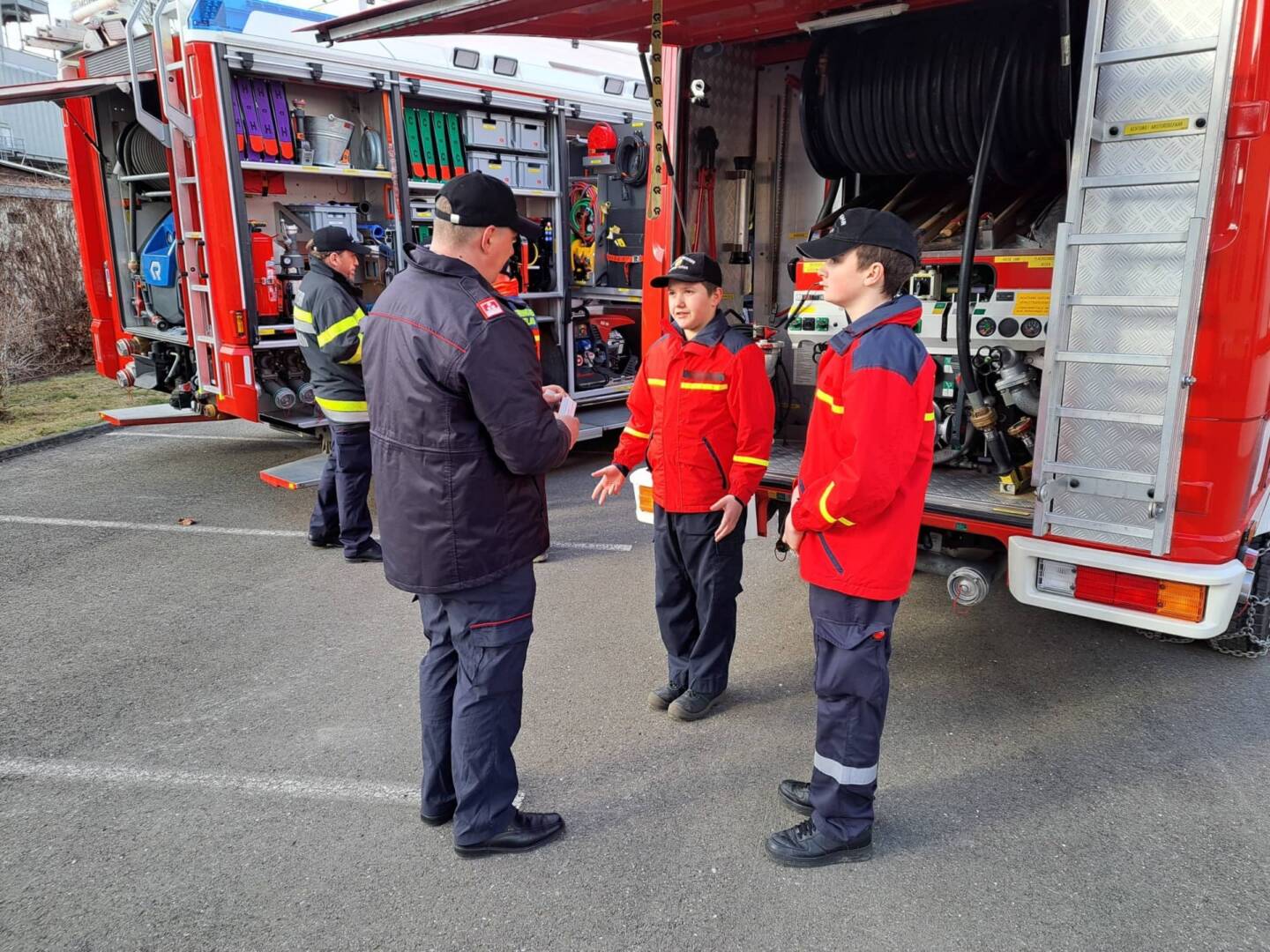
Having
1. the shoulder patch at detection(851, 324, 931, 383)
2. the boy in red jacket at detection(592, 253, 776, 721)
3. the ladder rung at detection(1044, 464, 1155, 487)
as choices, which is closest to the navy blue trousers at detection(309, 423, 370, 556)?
the boy in red jacket at detection(592, 253, 776, 721)

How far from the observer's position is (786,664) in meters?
4.11

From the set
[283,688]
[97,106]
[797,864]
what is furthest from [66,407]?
[797,864]

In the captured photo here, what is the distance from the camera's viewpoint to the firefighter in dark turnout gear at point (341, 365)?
5.34 metres

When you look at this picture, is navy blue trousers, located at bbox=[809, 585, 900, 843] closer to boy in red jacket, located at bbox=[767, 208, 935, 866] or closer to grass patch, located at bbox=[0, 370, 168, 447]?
boy in red jacket, located at bbox=[767, 208, 935, 866]

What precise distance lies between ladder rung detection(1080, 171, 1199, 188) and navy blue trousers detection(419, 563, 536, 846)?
2133mm

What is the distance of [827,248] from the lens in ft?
8.75

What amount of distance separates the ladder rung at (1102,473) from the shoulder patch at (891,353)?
35.5 inches

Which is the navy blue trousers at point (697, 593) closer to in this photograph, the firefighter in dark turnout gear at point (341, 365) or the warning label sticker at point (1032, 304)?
the warning label sticker at point (1032, 304)

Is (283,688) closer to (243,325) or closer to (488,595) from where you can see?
(488,595)

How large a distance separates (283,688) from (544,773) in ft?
4.35

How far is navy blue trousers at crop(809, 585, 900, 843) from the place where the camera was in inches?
104

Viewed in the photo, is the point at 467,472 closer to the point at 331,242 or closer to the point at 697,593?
the point at 697,593

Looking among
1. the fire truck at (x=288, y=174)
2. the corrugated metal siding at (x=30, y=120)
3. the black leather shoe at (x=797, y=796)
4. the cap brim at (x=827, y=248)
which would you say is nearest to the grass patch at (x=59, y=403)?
the fire truck at (x=288, y=174)

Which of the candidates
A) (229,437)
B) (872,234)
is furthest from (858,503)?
(229,437)
